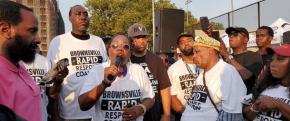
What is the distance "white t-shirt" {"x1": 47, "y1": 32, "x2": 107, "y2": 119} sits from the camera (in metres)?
5.60

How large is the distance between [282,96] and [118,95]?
151 centimetres

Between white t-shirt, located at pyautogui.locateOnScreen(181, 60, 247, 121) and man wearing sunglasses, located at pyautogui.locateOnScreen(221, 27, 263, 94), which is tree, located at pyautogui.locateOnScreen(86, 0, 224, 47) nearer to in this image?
man wearing sunglasses, located at pyautogui.locateOnScreen(221, 27, 263, 94)

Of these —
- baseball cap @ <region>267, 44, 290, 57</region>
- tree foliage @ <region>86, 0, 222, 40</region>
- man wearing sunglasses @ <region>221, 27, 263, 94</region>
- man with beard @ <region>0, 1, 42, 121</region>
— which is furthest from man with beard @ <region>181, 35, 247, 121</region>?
tree foliage @ <region>86, 0, 222, 40</region>

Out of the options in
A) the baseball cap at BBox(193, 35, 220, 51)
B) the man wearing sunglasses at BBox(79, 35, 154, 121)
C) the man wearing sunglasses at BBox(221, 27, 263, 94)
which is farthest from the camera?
the man wearing sunglasses at BBox(221, 27, 263, 94)

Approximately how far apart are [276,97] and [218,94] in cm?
59

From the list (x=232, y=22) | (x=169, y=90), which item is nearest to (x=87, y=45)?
(x=169, y=90)

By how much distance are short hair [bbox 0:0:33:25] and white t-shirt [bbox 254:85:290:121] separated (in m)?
2.41

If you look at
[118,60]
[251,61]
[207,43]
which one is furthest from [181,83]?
[118,60]

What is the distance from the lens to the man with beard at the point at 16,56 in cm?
276

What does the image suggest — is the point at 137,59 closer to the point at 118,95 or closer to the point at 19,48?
the point at 118,95

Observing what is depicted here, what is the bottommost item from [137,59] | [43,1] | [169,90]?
[169,90]

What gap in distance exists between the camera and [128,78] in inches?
181

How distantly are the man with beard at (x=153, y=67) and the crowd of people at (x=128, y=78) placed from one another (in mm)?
12

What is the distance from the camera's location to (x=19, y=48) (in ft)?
9.26
